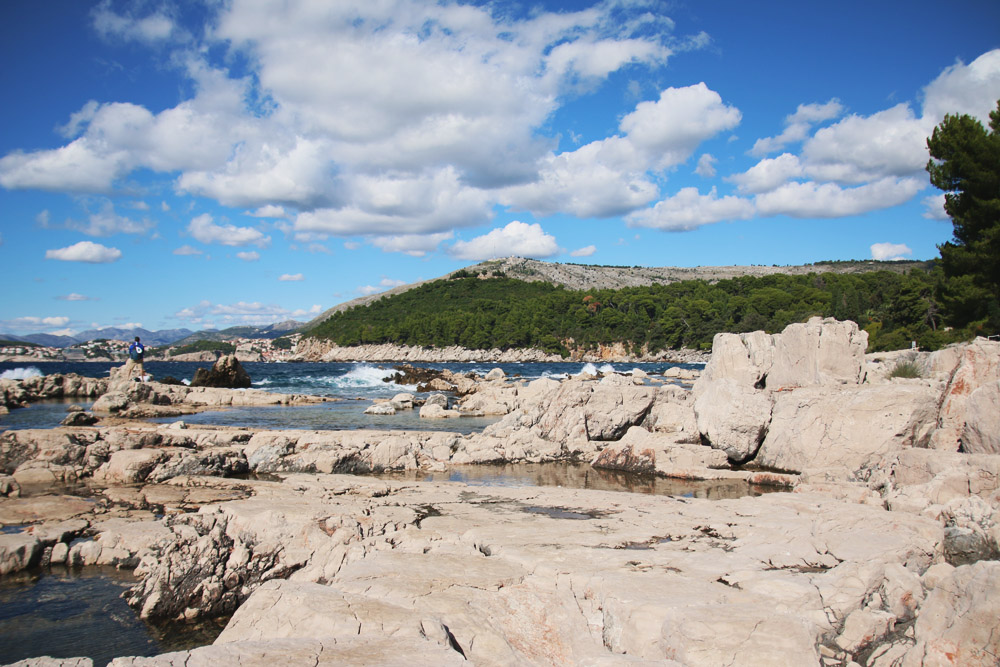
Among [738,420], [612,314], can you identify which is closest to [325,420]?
[738,420]

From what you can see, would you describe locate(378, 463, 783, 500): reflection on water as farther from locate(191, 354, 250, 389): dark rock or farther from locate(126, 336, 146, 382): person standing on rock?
locate(191, 354, 250, 389): dark rock

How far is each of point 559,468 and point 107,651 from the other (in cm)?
1160

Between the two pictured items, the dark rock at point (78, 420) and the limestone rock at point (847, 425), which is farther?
the dark rock at point (78, 420)

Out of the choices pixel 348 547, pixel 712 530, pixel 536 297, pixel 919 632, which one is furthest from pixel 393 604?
pixel 536 297

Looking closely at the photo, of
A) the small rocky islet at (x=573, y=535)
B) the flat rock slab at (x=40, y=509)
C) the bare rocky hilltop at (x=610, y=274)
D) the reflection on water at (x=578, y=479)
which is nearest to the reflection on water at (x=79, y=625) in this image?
the small rocky islet at (x=573, y=535)

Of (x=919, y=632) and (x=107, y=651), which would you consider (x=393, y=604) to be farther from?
(x=919, y=632)

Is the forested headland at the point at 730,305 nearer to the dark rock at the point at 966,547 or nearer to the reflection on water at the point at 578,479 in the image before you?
the reflection on water at the point at 578,479

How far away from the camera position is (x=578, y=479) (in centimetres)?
1470

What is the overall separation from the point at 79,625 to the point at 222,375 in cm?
3949

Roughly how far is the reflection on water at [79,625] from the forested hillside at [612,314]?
90.2 metres

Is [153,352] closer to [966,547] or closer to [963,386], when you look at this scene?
[963,386]

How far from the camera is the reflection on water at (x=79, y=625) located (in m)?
6.44

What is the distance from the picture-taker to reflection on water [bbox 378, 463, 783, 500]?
1304 cm

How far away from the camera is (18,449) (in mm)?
14492
